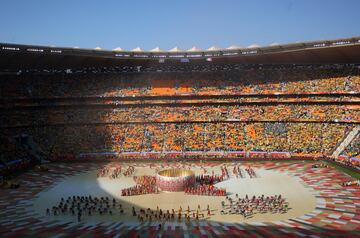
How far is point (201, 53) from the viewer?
5912 cm

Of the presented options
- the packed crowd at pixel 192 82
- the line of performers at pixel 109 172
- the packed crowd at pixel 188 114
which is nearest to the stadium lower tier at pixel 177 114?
the packed crowd at pixel 188 114

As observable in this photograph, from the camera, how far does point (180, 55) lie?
198 feet

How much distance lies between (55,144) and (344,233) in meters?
44.6

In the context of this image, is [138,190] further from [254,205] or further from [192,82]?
[192,82]

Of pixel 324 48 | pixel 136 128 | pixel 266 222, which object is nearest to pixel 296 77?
pixel 324 48

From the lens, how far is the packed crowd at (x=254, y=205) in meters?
28.0

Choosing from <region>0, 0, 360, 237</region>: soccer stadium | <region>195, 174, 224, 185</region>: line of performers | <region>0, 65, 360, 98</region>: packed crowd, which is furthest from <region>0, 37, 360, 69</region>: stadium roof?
<region>195, 174, 224, 185</region>: line of performers

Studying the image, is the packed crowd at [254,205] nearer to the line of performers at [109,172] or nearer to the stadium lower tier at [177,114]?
the line of performers at [109,172]

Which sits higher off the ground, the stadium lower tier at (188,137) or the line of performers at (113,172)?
the stadium lower tier at (188,137)

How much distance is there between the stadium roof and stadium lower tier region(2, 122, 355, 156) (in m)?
11.3

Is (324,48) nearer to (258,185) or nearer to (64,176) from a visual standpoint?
(258,185)

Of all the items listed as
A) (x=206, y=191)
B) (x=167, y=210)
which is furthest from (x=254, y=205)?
(x=167, y=210)

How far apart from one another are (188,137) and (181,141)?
1518mm

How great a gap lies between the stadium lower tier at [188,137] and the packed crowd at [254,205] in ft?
76.8
